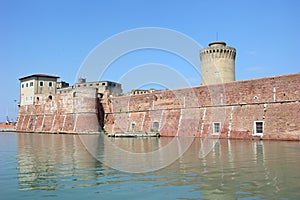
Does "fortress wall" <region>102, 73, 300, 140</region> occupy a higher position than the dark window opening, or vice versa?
"fortress wall" <region>102, 73, 300, 140</region>

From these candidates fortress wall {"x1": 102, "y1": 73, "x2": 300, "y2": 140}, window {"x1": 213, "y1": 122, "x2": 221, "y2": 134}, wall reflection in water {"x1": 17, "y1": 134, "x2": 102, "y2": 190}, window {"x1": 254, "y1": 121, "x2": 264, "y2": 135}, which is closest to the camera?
wall reflection in water {"x1": 17, "y1": 134, "x2": 102, "y2": 190}

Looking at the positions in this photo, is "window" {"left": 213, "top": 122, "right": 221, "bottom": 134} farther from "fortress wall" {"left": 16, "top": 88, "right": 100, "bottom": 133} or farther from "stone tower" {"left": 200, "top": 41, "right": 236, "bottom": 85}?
"stone tower" {"left": 200, "top": 41, "right": 236, "bottom": 85}

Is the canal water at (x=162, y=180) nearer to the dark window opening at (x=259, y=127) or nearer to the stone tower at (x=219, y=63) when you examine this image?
the dark window opening at (x=259, y=127)

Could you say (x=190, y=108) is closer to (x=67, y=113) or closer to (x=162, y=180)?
(x=67, y=113)

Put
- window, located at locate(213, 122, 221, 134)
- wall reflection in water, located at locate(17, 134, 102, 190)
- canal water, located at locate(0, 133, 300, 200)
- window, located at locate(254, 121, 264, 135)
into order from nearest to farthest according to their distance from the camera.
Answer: canal water, located at locate(0, 133, 300, 200) < wall reflection in water, located at locate(17, 134, 102, 190) < window, located at locate(254, 121, 264, 135) < window, located at locate(213, 122, 221, 134)

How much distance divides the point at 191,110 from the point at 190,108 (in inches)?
8.7

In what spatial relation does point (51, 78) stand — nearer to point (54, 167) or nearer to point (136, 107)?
point (136, 107)

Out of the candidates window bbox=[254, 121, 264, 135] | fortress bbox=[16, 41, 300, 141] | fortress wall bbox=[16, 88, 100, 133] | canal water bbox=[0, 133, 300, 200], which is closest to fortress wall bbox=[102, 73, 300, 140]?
fortress bbox=[16, 41, 300, 141]

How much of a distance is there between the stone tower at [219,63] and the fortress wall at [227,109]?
13.2 m

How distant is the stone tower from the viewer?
1615 inches

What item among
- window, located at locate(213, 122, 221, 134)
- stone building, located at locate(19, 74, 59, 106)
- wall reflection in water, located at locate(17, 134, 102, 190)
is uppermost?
stone building, located at locate(19, 74, 59, 106)

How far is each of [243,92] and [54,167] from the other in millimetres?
16128

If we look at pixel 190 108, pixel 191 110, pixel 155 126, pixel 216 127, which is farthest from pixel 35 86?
pixel 216 127

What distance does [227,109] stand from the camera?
78.1 ft
